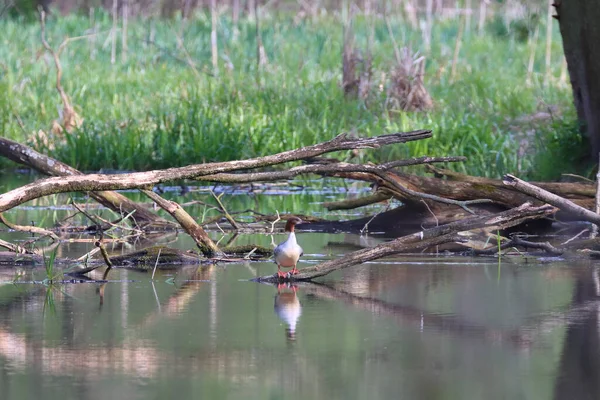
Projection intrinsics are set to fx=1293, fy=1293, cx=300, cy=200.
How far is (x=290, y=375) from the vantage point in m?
4.67

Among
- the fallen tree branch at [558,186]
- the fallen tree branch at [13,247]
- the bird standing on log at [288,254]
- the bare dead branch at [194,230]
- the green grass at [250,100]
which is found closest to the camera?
the bird standing on log at [288,254]

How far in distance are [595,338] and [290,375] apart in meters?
1.47

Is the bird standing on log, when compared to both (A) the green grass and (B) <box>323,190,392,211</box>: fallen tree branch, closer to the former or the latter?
(B) <box>323,190,392,211</box>: fallen tree branch

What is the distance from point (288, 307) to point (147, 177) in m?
1.48

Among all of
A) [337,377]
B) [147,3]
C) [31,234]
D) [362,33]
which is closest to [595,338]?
[337,377]

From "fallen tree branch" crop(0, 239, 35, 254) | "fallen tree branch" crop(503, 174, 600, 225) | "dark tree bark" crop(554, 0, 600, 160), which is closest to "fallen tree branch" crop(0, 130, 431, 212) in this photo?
"fallen tree branch" crop(0, 239, 35, 254)

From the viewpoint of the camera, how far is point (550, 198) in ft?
25.0

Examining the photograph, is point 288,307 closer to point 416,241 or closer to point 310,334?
point 310,334

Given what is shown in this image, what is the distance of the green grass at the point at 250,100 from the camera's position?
14.5m

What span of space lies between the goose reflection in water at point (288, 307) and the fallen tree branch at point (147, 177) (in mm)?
875

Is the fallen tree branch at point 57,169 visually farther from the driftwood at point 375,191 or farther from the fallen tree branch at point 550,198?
the fallen tree branch at point 550,198

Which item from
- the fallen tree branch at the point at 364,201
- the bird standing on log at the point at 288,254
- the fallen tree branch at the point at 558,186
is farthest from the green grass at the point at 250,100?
the bird standing on log at the point at 288,254

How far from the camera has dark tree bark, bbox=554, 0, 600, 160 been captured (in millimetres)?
11117

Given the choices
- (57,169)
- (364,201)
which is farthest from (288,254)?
(364,201)
